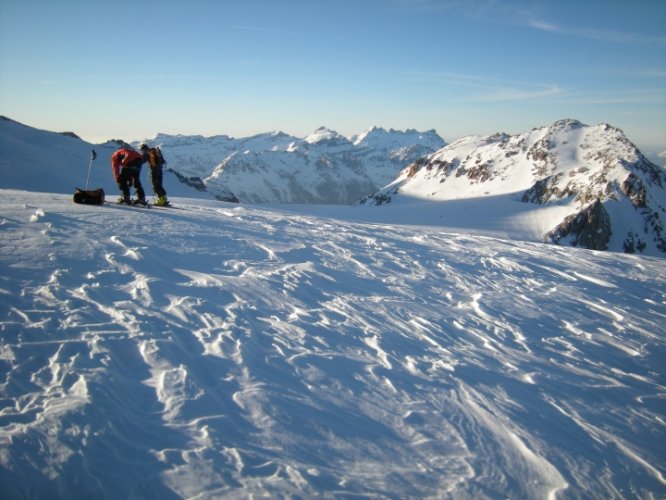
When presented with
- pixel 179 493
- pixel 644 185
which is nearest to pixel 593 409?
pixel 179 493

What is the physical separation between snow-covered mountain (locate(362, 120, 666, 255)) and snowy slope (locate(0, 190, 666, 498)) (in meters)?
49.9

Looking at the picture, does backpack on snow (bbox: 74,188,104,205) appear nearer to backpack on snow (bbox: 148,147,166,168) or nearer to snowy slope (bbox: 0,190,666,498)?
backpack on snow (bbox: 148,147,166,168)

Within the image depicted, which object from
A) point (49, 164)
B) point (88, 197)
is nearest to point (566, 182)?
point (88, 197)

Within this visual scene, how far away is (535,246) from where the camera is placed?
547 inches

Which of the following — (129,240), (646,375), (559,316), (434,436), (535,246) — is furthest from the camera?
(535,246)

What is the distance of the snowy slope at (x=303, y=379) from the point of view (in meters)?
3.49

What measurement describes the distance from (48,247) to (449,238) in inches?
477

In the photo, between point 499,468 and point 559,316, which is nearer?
point 499,468

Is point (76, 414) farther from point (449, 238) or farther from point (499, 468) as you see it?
point (449, 238)

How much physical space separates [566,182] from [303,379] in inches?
2811

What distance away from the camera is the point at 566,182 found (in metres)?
63.1

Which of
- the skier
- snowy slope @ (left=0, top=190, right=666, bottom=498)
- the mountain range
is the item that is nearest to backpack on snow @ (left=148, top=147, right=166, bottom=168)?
the skier

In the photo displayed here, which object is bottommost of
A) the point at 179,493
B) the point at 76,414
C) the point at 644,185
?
the point at 179,493

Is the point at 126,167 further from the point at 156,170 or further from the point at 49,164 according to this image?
the point at 49,164
